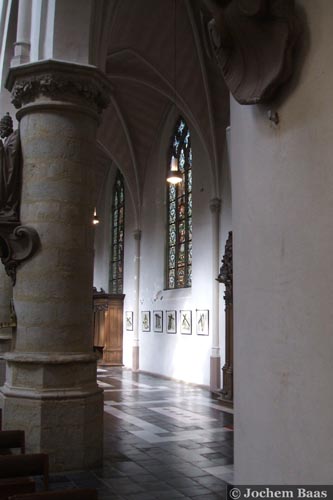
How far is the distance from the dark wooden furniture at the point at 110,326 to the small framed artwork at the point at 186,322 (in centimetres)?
532

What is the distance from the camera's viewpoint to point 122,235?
23609mm

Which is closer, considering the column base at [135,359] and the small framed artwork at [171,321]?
the small framed artwork at [171,321]

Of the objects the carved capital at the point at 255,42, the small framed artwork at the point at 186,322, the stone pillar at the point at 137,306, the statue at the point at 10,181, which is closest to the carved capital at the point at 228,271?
the small framed artwork at the point at 186,322

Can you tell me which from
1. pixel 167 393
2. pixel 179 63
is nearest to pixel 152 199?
pixel 179 63

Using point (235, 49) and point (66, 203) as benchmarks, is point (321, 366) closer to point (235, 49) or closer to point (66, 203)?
point (235, 49)

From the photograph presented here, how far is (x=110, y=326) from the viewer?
71.9ft

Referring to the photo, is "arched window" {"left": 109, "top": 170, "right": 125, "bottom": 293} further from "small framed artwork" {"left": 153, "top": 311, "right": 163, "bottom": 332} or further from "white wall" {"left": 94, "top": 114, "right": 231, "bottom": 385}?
"small framed artwork" {"left": 153, "top": 311, "right": 163, "bottom": 332}

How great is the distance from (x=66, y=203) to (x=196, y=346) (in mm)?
10450

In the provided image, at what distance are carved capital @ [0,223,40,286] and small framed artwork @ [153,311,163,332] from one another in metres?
12.3

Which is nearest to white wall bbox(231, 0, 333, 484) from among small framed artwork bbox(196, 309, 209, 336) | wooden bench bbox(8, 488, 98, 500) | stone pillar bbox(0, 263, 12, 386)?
wooden bench bbox(8, 488, 98, 500)

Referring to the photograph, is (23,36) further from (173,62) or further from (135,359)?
(135,359)

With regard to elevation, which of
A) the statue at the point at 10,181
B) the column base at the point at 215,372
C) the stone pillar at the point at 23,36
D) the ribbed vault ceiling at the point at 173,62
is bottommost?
the column base at the point at 215,372

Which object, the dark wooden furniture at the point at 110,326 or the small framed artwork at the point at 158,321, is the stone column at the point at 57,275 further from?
the dark wooden furniture at the point at 110,326

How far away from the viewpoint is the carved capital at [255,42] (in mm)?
2105
